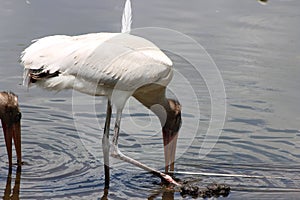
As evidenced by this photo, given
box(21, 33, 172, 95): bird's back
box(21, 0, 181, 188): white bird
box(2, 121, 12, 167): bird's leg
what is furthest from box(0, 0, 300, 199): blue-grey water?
box(21, 33, 172, 95): bird's back

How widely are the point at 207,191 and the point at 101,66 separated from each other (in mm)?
1435

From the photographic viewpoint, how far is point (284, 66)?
11.3 meters

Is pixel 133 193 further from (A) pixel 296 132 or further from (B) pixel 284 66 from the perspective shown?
(B) pixel 284 66

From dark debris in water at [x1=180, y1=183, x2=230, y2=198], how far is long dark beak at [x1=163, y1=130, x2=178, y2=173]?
0.61 meters

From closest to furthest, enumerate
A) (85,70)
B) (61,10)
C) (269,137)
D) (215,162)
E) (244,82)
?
(85,70)
(215,162)
(269,137)
(244,82)
(61,10)

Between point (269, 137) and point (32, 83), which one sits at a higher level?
point (32, 83)

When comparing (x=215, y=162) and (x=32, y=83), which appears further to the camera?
(x=215, y=162)

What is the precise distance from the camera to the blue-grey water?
783cm

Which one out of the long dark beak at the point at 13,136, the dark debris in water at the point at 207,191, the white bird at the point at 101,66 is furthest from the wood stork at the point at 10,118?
the dark debris in water at the point at 207,191

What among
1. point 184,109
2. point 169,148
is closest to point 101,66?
point 169,148

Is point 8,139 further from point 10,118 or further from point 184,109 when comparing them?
point 184,109

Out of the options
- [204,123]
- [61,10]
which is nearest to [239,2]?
[61,10]

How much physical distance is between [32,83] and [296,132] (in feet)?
10.3

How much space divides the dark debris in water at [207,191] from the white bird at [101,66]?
29 centimetres
